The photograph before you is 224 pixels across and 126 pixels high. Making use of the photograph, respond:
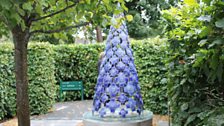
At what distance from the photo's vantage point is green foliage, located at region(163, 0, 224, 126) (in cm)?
140

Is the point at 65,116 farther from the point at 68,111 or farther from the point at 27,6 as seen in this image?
the point at 27,6

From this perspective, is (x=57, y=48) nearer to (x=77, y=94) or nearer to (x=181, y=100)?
(x=77, y=94)

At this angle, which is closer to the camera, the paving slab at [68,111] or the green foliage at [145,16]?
the paving slab at [68,111]

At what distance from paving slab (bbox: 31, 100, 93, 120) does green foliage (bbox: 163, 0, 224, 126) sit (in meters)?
4.82

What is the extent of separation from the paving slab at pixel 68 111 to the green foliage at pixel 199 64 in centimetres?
482

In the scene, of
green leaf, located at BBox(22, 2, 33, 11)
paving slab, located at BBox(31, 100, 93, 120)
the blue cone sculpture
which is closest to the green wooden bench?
paving slab, located at BBox(31, 100, 93, 120)

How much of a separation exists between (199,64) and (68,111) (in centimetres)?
677

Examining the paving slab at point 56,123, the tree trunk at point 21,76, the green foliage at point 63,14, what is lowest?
the paving slab at point 56,123

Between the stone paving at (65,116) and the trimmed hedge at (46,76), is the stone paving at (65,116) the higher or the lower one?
the lower one

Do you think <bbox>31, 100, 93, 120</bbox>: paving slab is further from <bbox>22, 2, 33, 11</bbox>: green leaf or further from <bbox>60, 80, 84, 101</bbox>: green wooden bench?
<bbox>22, 2, 33, 11</bbox>: green leaf

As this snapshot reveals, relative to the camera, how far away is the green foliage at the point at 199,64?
140 cm

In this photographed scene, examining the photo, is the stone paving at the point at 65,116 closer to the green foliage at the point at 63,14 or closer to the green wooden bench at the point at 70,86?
the green wooden bench at the point at 70,86

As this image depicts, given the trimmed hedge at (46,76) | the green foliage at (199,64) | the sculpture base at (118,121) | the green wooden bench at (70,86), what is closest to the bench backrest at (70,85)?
the green wooden bench at (70,86)

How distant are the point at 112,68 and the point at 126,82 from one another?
36cm
